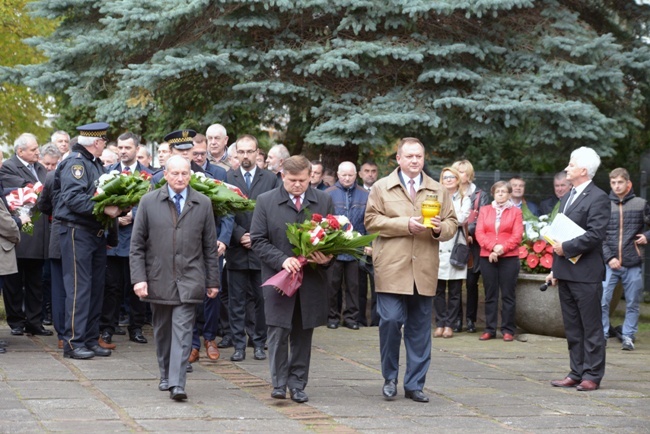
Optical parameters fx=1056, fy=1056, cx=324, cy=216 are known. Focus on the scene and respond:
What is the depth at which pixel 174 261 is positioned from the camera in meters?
8.68

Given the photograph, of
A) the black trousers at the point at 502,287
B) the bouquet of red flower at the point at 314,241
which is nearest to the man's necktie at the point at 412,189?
the bouquet of red flower at the point at 314,241

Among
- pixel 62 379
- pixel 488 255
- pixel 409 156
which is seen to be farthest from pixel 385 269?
pixel 488 255

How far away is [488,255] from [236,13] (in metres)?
4.79

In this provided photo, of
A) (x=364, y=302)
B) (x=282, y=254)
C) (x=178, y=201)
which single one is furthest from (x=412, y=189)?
(x=364, y=302)

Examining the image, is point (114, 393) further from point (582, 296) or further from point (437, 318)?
point (437, 318)

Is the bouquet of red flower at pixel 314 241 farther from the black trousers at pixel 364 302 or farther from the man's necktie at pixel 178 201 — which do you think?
the black trousers at pixel 364 302

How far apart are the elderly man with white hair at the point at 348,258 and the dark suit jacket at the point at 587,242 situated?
13.9 feet

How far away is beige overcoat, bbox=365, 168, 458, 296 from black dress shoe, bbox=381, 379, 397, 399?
2.57 ft

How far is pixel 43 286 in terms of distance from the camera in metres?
13.3

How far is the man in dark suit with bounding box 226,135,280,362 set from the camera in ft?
35.6

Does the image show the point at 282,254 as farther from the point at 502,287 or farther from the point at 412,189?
the point at 502,287

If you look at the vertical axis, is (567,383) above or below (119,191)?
below

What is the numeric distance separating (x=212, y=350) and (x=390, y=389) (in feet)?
8.29

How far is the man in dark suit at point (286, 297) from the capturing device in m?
8.64
